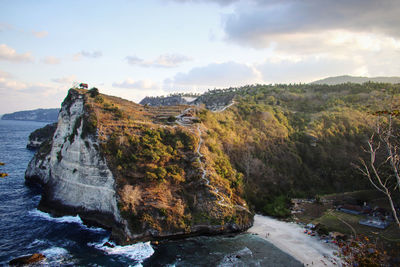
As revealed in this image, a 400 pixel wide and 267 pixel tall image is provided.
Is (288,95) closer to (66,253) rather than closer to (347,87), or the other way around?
(347,87)

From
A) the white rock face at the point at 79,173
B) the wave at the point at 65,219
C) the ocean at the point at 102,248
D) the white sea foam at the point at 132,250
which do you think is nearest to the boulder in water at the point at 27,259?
the ocean at the point at 102,248

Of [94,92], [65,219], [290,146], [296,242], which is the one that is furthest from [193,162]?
[290,146]

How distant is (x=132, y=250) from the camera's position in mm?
38281

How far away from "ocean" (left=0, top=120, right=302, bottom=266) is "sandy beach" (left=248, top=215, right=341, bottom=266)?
1.57 m

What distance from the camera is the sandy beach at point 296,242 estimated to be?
123 ft

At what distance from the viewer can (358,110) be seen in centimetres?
9288

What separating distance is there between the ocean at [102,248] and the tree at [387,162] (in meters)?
20.2

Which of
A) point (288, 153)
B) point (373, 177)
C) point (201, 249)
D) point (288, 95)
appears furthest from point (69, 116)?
point (288, 95)

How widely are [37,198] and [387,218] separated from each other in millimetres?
72763

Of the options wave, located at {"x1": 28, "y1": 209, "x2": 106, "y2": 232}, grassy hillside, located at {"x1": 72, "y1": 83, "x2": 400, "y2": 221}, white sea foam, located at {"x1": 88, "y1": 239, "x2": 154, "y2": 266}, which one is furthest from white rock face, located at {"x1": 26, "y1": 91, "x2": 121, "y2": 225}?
white sea foam, located at {"x1": 88, "y1": 239, "x2": 154, "y2": 266}

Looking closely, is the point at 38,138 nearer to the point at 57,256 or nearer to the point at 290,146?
the point at 57,256

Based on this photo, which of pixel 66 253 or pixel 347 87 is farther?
pixel 347 87

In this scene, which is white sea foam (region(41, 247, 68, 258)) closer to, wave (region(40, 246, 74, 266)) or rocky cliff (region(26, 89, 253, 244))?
wave (region(40, 246, 74, 266))

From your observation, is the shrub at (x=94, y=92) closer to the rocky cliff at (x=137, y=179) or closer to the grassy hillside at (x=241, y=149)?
the grassy hillside at (x=241, y=149)
